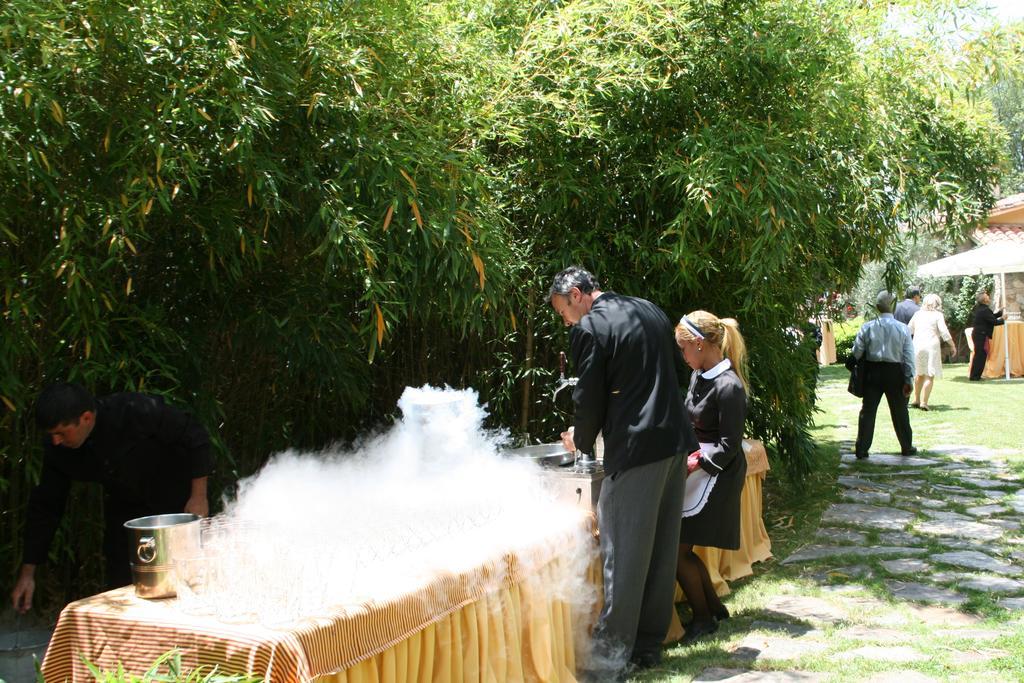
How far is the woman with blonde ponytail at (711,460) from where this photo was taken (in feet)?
13.3

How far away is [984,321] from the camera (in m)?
14.8

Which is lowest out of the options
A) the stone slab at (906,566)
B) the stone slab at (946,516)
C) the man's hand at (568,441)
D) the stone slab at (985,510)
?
the stone slab at (906,566)

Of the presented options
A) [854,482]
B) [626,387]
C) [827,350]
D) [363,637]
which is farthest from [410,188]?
[827,350]

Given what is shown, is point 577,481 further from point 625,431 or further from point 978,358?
point 978,358

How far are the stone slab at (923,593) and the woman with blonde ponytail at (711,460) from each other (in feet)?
3.17

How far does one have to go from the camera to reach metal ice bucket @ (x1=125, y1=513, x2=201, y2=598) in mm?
2479

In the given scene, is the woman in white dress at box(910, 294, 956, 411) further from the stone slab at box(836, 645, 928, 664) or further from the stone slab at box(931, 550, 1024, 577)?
the stone slab at box(836, 645, 928, 664)

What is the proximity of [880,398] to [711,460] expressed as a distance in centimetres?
460

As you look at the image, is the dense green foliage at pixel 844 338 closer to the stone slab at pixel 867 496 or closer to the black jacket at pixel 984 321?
the black jacket at pixel 984 321

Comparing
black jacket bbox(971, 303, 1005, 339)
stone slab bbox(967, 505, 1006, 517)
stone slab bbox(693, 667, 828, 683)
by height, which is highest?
black jacket bbox(971, 303, 1005, 339)

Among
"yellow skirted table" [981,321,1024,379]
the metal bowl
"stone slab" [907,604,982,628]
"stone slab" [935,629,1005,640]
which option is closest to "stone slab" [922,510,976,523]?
"stone slab" [907,604,982,628]

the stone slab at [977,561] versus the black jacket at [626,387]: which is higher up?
the black jacket at [626,387]

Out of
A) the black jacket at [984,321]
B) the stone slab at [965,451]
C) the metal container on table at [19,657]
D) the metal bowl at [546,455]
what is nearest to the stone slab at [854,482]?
the stone slab at [965,451]

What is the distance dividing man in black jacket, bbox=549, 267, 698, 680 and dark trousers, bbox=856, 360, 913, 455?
200 inches
